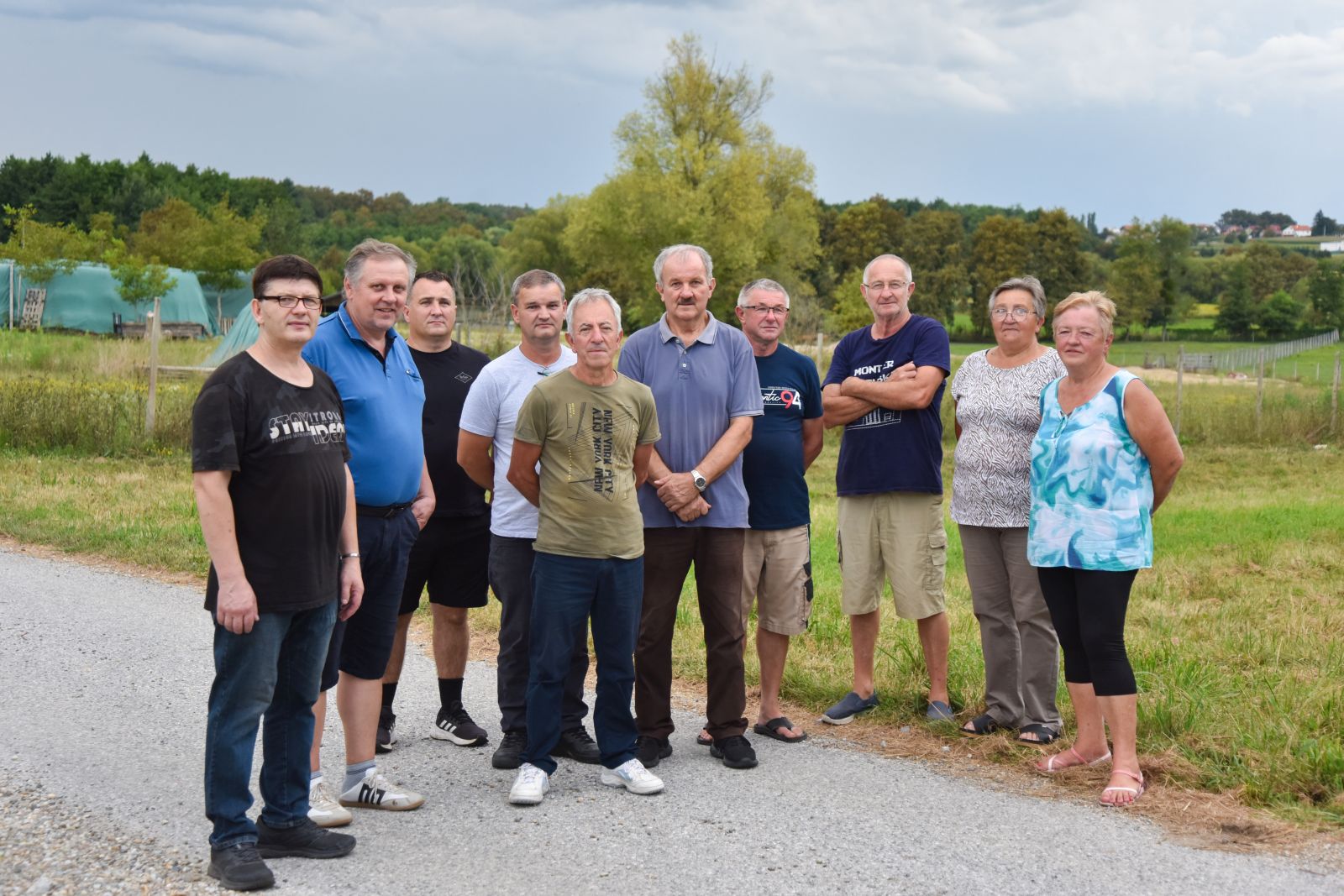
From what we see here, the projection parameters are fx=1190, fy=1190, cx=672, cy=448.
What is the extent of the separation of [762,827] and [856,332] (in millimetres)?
2819

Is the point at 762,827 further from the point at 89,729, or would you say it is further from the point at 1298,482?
the point at 1298,482

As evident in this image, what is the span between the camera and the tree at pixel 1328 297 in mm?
85250

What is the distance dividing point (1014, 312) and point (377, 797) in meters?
3.63

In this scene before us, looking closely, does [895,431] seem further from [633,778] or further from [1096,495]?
[633,778]

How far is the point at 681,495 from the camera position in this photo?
5.23 metres

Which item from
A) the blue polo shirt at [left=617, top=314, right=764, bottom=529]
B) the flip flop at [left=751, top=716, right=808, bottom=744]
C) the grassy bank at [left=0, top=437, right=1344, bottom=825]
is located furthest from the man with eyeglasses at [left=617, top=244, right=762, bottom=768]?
the grassy bank at [left=0, top=437, right=1344, bottom=825]

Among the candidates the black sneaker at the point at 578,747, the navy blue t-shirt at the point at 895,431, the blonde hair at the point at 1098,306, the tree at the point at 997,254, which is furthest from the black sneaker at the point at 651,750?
the tree at the point at 997,254

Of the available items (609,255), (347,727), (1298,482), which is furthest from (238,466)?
(609,255)

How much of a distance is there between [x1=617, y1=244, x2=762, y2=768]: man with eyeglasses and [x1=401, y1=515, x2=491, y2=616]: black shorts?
36.7 inches

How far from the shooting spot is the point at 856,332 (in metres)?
6.32

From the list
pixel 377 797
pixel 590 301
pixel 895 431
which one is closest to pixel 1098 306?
pixel 895 431

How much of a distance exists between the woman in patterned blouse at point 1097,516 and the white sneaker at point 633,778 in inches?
66.6

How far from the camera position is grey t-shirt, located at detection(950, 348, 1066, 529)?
5.68 metres

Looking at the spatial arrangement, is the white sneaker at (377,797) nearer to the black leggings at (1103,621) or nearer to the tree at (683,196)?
the black leggings at (1103,621)
